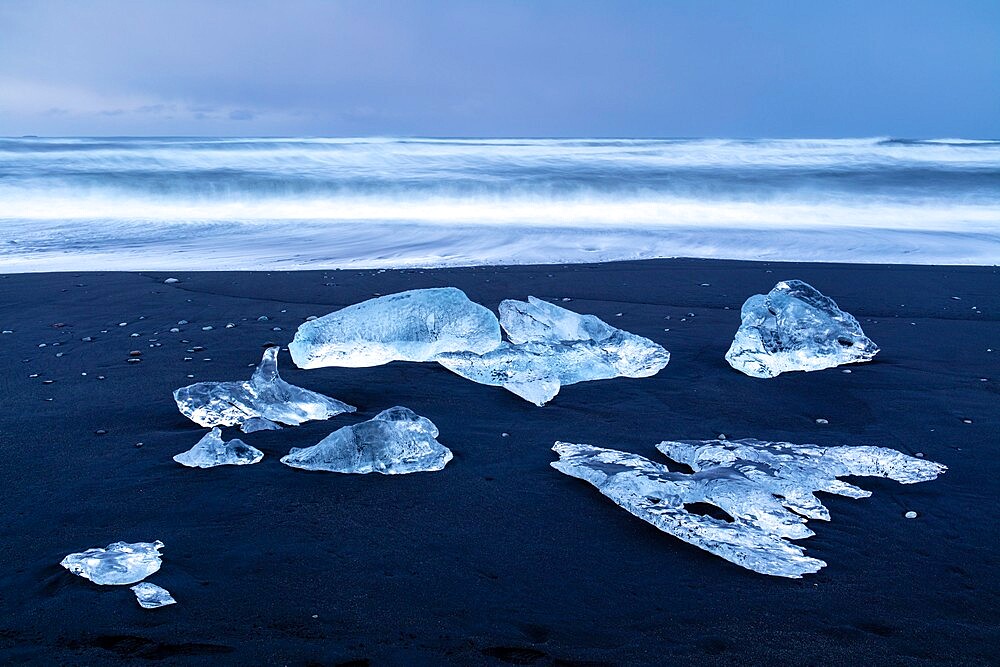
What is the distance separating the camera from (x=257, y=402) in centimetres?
236

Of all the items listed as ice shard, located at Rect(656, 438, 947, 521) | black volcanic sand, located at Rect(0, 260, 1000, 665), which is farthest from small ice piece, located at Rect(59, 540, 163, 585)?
ice shard, located at Rect(656, 438, 947, 521)

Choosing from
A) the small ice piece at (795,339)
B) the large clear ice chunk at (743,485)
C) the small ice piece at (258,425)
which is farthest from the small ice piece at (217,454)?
the small ice piece at (795,339)

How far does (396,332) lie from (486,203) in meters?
8.30

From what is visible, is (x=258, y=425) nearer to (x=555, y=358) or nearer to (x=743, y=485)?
(x=555, y=358)

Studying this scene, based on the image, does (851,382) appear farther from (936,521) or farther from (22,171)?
(22,171)

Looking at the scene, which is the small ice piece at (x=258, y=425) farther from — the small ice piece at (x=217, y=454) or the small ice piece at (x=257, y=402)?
the small ice piece at (x=217, y=454)

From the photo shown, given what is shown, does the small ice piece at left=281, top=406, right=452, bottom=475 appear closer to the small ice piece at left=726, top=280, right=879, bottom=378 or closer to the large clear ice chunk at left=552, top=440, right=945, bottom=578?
the large clear ice chunk at left=552, top=440, right=945, bottom=578

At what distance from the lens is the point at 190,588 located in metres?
1.48

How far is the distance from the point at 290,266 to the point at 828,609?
14.9 feet

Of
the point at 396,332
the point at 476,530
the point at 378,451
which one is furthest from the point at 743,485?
the point at 396,332

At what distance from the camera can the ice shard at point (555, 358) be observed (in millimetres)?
2678

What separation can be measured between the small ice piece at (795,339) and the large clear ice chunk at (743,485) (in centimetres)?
76

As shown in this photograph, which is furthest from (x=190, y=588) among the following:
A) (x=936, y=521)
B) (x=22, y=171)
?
(x=22, y=171)

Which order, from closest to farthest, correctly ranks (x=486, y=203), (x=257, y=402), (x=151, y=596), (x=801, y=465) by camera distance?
(x=151, y=596) < (x=801, y=465) < (x=257, y=402) < (x=486, y=203)
